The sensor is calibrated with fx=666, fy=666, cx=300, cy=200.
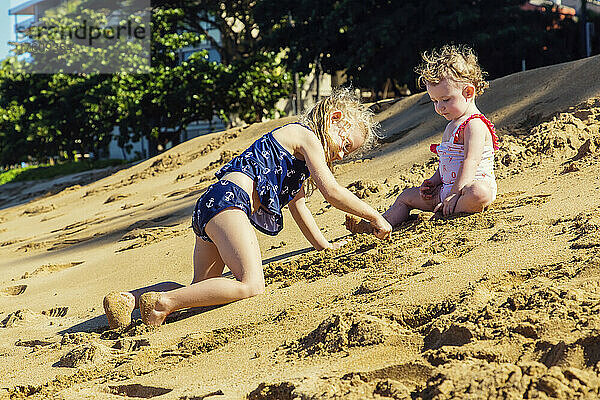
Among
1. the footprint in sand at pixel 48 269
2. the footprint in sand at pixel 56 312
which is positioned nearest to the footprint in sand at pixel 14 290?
the footprint in sand at pixel 48 269

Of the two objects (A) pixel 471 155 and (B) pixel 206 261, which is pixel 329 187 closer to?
(B) pixel 206 261

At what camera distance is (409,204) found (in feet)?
12.3

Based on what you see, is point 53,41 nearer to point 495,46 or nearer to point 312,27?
point 312,27

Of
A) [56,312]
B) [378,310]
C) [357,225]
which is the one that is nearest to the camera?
[378,310]

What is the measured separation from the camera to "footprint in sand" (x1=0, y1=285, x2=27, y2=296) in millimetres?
4297

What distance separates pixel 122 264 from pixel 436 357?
2988 mm

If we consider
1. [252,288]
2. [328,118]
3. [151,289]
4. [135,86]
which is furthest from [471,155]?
[135,86]

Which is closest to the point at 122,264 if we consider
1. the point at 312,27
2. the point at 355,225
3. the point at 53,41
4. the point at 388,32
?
the point at 355,225

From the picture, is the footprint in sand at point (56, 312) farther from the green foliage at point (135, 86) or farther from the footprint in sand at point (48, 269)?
the green foliage at point (135, 86)

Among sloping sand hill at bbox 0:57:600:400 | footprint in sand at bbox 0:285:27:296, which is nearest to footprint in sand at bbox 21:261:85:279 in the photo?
sloping sand hill at bbox 0:57:600:400

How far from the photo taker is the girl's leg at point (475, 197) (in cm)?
338

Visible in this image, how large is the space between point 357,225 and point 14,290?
7.64ft

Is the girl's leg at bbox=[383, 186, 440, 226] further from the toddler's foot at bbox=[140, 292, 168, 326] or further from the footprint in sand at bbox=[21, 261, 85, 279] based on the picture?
the footprint in sand at bbox=[21, 261, 85, 279]

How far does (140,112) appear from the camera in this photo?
1429 centimetres
